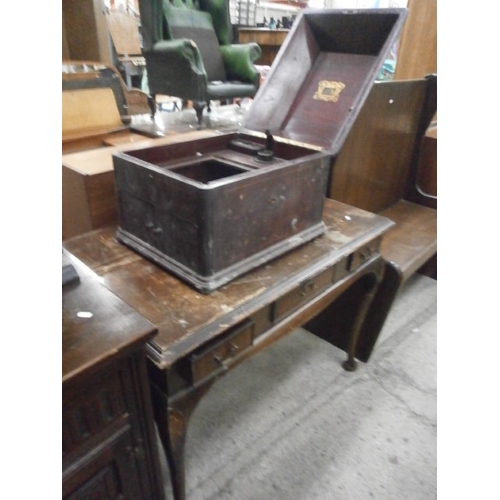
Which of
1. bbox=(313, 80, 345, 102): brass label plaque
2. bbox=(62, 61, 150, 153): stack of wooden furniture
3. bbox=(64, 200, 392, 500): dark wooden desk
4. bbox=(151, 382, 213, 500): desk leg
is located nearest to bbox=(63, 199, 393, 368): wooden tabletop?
bbox=(64, 200, 392, 500): dark wooden desk

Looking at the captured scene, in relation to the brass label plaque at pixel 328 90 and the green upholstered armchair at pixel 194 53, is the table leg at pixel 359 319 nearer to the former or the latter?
the brass label plaque at pixel 328 90

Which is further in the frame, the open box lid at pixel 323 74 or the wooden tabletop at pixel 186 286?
the open box lid at pixel 323 74

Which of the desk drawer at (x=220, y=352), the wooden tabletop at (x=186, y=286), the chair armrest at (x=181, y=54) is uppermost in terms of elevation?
the chair armrest at (x=181, y=54)

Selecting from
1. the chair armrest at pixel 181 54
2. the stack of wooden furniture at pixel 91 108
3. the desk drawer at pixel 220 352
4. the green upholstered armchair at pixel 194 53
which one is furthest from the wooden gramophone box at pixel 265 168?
the chair armrest at pixel 181 54

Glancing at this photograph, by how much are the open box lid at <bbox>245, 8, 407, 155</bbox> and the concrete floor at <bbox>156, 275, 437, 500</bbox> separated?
935 millimetres

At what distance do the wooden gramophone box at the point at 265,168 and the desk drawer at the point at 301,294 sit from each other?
0.10 meters

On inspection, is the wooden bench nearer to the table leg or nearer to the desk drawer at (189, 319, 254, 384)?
the table leg

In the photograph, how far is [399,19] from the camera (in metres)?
1.17

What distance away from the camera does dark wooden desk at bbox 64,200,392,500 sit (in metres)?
0.77

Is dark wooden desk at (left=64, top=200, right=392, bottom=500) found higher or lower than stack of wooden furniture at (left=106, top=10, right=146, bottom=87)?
lower

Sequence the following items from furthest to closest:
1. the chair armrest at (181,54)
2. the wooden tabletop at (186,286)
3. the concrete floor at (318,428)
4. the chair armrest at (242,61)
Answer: the chair armrest at (242,61)
the chair armrest at (181,54)
the concrete floor at (318,428)
the wooden tabletop at (186,286)

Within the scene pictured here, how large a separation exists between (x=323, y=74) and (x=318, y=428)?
122 cm

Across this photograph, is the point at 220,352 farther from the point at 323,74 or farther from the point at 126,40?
the point at 126,40

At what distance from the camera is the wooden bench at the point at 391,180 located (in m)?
1.54
